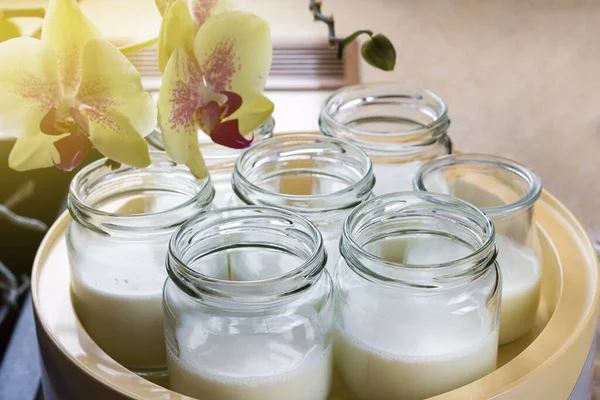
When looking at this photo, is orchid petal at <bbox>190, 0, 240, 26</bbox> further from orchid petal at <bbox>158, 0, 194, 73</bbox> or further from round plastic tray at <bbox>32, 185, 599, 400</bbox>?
round plastic tray at <bbox>32, 185, 599, 400</bbox>

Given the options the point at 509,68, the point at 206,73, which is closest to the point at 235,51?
the point at 206,73

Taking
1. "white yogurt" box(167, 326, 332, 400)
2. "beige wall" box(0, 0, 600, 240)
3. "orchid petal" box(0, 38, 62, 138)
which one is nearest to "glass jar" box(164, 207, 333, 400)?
"white yogurt" box(167, 326, 332, 400)

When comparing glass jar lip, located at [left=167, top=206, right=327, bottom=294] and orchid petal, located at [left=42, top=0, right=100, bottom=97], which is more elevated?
orchid petal, located at [left=42, top=0, right=100, bottom=97]

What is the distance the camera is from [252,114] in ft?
1.50

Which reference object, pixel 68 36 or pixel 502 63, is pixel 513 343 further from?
pixel 502 63

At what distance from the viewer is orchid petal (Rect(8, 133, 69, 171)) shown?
1.44 ft

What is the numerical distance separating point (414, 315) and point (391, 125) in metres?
0.25

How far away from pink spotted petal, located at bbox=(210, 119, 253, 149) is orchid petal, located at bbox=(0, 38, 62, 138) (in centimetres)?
9

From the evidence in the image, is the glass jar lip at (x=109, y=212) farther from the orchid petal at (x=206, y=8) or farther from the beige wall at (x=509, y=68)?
the beige wall at (x=509, y=68)

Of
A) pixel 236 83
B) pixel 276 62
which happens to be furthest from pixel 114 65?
A: pixel 276 62

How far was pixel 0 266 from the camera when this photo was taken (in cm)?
84

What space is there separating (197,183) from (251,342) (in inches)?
6.3

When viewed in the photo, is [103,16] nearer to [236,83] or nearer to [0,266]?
[0,266]

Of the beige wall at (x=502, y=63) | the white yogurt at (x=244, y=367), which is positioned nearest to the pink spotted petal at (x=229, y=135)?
the white yogurt at (x=244, y=367)
